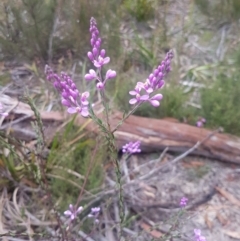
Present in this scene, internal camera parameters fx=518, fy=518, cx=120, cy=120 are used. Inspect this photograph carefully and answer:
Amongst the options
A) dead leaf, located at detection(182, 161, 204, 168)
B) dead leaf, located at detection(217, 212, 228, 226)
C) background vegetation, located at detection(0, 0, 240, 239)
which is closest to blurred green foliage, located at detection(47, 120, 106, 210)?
background vegetation, located at detection(0, 0, 240, 239)

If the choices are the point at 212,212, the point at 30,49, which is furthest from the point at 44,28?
the point at 212,212

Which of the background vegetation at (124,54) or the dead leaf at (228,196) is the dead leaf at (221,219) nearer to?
the dead leaf at (228,196)

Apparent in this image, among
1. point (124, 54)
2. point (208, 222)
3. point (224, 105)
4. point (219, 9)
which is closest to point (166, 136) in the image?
point (224, 105)

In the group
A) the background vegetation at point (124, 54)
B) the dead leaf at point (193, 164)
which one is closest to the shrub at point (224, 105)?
the background vegetation at point (124, 54)

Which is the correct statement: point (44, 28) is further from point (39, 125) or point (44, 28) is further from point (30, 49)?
point (39, 125)

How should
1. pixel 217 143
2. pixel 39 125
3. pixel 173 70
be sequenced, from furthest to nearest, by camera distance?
pixel 173 70 → pixel 217 143 → pixel 39 125

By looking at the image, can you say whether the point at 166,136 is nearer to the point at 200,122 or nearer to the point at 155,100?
the point at 200,122

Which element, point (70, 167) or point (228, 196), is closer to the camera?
point (70, 167)

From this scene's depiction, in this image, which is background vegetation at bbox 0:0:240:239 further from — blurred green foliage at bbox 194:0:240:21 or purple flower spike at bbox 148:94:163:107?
purple flower spike at bbox 148:94:163:107
